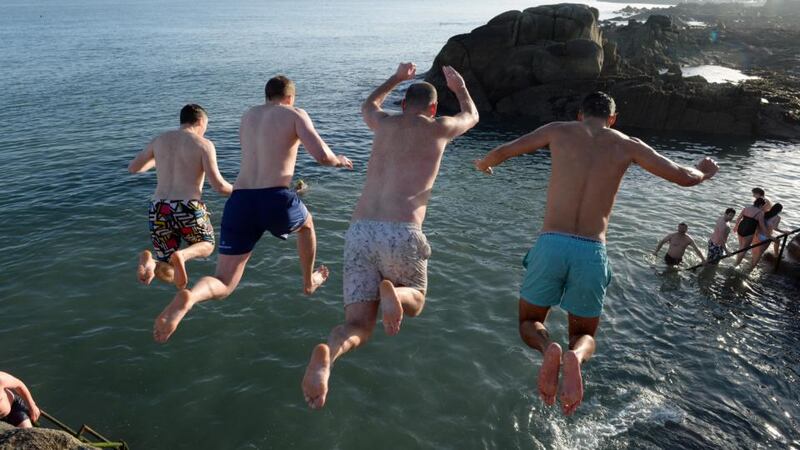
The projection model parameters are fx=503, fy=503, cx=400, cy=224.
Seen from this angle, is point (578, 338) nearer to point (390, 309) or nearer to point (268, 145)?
point (390, 309)

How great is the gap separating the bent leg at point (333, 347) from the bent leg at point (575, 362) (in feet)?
6.39

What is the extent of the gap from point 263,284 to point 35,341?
197 inches

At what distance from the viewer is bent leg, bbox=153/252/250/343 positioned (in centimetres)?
520

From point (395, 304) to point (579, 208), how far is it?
2.10 meters

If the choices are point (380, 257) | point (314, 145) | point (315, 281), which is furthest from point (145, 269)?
point (380, 257)

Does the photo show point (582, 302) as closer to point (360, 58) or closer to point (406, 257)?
point (406, 257)

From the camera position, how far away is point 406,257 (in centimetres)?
513

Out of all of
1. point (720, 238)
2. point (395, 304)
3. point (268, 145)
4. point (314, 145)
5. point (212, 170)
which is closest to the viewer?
point (395, 304)

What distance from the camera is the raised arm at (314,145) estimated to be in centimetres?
569

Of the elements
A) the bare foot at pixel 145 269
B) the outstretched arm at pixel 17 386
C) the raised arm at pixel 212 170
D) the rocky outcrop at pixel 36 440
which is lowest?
the outstretched arm at pixel 17 386

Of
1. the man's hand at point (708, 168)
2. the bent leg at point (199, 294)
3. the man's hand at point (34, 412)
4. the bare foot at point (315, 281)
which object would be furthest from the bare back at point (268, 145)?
the man's hand at point (34, 412)

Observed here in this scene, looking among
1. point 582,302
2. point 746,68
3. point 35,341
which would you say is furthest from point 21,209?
point 746,68

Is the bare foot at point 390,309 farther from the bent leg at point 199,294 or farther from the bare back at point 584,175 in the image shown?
the bent leg at point 199,294

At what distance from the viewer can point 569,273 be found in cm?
523
